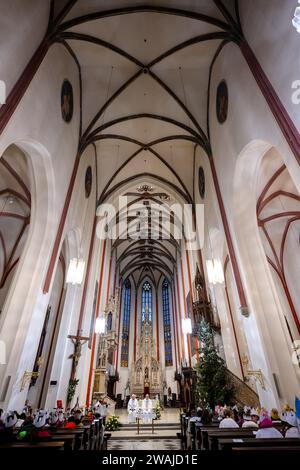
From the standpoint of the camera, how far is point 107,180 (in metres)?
15.9

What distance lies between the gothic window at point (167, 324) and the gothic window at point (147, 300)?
1694mm

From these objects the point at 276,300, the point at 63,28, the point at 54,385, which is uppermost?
the point at 63,28

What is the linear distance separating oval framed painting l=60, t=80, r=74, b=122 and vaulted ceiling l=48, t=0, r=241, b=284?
1281 millimetres

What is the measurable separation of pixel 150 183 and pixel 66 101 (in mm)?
8369

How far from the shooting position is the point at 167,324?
91.5ft

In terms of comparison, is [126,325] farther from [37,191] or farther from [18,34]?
[18,34]

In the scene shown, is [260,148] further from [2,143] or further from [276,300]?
[2,143]

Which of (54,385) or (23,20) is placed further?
(54,385)

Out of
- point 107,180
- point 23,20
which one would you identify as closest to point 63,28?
point 23,20

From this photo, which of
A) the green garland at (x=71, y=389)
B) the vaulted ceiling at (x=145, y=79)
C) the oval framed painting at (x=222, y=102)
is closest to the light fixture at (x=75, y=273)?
the green garland at (x=71, y=389)

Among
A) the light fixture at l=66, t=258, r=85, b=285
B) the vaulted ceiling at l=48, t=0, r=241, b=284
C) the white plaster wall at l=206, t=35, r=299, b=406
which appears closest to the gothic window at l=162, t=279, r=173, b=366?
the vaulted ceiling at l=48, t=0, r=241, b=284

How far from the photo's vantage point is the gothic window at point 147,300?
28994mm

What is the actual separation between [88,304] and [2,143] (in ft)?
30.3

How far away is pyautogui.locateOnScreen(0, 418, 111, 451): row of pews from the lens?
9.79 ft
